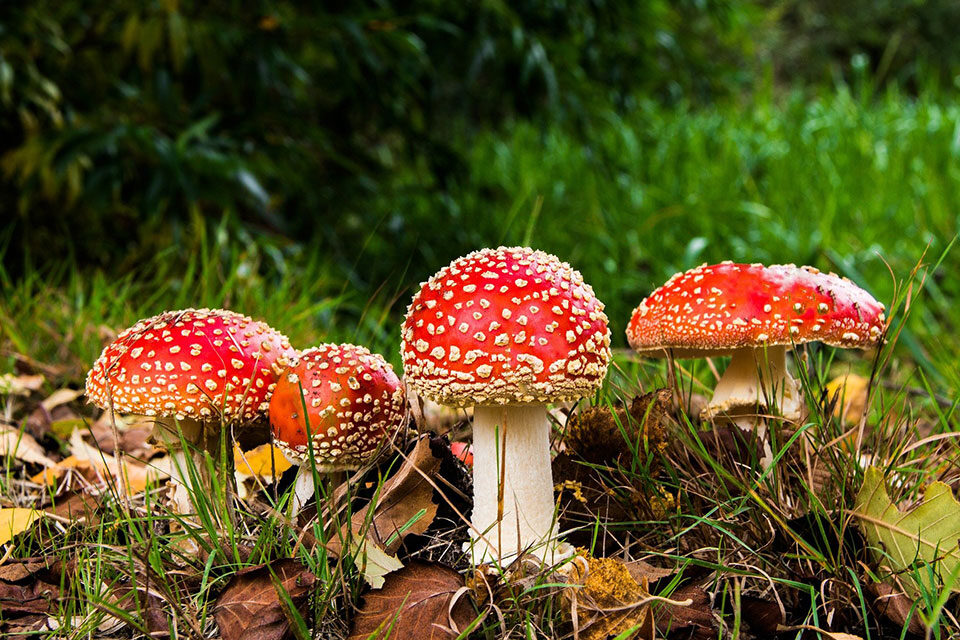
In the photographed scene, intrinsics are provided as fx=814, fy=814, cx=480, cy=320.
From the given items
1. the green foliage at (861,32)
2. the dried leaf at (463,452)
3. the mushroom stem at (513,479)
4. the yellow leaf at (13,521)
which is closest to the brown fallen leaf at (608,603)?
the mushroom stem at (513,479)

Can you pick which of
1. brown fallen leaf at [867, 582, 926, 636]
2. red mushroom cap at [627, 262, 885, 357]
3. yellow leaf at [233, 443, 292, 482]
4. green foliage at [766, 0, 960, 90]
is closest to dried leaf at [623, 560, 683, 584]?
brown fallen leaf at [867, 582, 926, 636]

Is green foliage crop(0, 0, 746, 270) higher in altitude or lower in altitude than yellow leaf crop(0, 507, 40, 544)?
higher

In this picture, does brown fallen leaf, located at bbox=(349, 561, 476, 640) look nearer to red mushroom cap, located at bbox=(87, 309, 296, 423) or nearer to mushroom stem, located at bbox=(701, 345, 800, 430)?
red mushroom cap, located at bbox=(87, 309, 296, 423)

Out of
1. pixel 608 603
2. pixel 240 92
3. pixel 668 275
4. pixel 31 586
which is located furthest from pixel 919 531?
pixel 668 275

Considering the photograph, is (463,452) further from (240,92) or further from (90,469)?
(240,92)

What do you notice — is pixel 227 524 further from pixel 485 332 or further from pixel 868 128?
pixel 868 128

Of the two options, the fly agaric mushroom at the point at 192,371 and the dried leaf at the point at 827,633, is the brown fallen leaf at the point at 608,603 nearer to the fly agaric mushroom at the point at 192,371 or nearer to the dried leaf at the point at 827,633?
the dried leaf at the point at 827,633

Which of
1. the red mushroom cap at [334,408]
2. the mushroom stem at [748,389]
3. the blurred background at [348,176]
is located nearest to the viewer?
the red mushroom cap at [334,408]
